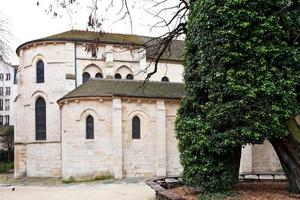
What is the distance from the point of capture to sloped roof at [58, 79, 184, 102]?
28.9 m

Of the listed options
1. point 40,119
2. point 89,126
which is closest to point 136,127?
point 89,126

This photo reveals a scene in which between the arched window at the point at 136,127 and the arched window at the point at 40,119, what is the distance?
29.2ft

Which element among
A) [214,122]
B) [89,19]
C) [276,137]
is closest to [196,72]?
[214,122]

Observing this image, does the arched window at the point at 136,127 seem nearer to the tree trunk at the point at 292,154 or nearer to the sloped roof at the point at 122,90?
the sloped roof at the point at 122,90

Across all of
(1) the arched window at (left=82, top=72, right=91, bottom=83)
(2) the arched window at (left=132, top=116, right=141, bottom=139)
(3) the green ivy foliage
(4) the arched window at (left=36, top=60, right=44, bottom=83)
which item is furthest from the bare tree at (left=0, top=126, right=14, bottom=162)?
(3) the green ivy foliage

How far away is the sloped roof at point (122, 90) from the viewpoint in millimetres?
28850

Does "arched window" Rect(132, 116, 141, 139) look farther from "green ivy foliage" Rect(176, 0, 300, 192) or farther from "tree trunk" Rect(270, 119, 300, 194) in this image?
"tree trunk" Rect(270, 119, 300, 194)

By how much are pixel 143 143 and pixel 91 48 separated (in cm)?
2066

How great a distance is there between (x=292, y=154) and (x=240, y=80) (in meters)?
2.68

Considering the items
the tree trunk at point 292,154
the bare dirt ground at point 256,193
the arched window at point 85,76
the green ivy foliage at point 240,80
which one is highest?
the arched window at point 85,76

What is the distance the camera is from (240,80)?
11.4 meters

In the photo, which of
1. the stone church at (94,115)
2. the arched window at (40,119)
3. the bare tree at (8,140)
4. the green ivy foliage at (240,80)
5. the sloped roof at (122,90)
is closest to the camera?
the green ivy foliage at (240,80)

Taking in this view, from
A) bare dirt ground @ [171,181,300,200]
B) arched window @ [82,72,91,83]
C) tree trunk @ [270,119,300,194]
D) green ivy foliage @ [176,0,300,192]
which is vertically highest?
arched window @ [82,72,91,83]

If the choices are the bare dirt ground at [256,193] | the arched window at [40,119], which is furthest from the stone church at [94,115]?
the bare dirt ground at [256,193]
